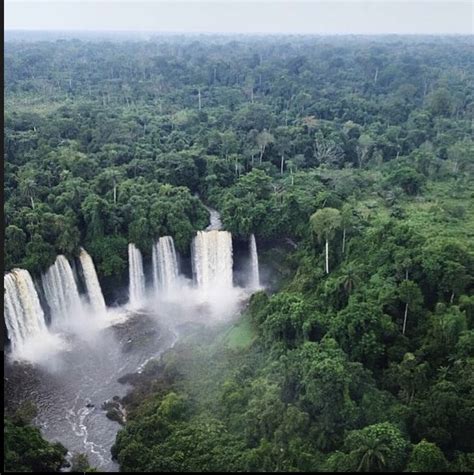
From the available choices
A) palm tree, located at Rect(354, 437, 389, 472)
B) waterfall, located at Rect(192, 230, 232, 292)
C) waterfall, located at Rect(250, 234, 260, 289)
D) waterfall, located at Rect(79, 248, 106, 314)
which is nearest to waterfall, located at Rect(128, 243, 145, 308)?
waterfall, located at Rect(79, 248, 106, 314)

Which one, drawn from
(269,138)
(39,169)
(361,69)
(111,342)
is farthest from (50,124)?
(361,69)

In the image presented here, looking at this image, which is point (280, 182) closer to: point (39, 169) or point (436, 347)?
point (39, 169)

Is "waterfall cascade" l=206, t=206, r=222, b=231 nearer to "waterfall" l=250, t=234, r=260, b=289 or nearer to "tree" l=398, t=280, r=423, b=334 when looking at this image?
"waterfall" l=250, t=234, r=260, b=289

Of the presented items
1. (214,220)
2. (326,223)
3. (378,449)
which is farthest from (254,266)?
(378,449)

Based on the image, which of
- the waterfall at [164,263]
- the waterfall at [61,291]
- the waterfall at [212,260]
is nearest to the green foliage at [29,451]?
the waterfall at [61,291]

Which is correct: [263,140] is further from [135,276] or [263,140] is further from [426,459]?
[426,459]
